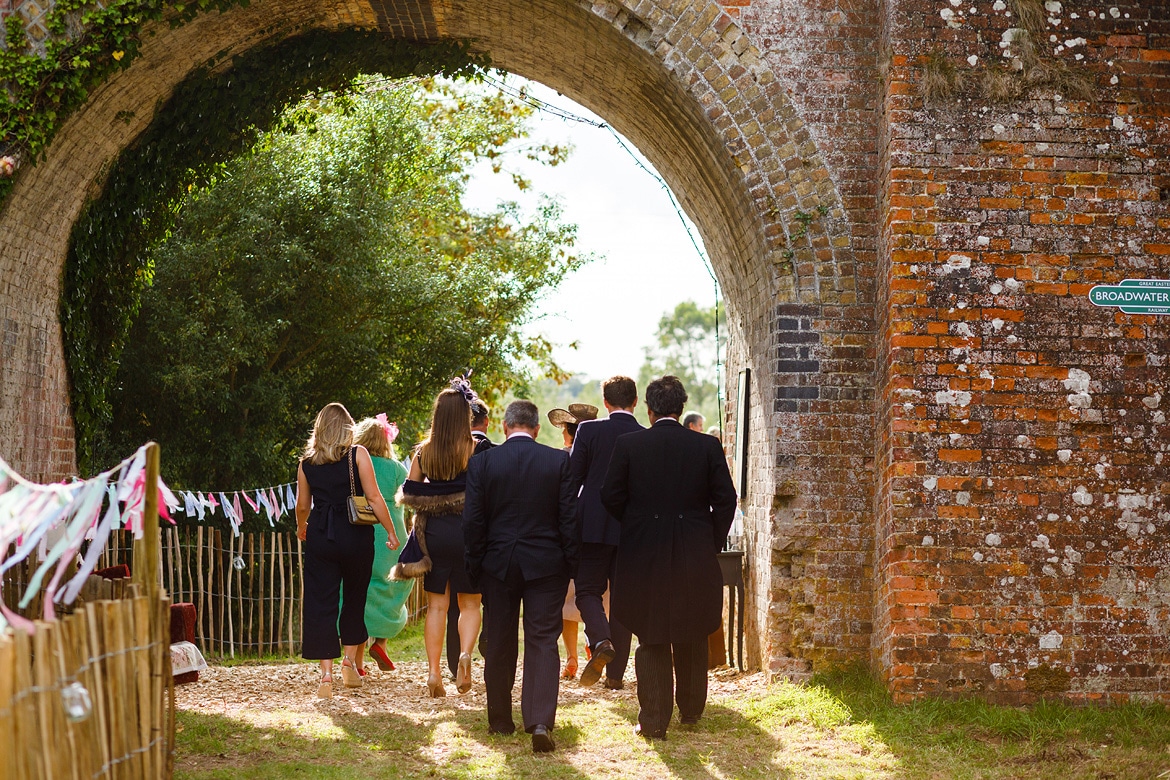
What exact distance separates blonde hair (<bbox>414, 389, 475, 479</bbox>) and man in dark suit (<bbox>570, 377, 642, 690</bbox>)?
76 cm

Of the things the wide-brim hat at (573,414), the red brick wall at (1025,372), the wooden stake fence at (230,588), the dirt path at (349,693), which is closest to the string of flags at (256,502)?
the wooden stake fence at (230,588)

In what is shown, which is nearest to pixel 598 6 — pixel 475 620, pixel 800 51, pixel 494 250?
pixel 800 51

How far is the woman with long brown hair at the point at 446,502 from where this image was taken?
721 cm

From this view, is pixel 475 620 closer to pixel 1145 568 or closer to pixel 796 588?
pixel 796 588

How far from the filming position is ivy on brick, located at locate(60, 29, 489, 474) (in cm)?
870

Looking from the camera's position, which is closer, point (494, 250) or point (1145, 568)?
point (1145, 568)

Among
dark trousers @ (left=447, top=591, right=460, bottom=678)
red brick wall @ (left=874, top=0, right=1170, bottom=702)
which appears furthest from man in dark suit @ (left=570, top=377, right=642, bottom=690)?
red brick wall @ (left=874, top=0, right=1170, bottom=702)

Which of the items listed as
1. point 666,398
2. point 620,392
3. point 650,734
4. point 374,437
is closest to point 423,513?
point 374,437

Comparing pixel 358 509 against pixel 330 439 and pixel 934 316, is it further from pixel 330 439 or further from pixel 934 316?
pixel 934 316

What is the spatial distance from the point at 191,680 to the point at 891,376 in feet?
16.1

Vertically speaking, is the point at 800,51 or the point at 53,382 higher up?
the point at 800,51

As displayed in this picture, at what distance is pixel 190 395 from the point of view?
1154cm

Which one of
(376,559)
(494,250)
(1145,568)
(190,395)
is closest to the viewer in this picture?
(1145,568)

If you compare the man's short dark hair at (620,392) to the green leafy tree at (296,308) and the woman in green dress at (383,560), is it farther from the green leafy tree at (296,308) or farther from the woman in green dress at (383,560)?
the green leafy tree at (296,308)
